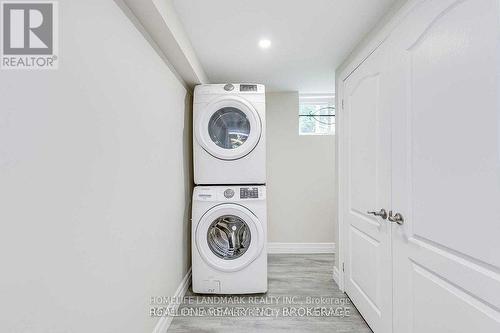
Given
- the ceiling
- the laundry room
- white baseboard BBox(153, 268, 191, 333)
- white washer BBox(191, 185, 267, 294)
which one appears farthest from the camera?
white washer BBox(191, 185, 267, 294)

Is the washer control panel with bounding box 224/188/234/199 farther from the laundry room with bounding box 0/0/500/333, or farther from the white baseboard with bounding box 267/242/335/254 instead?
the white baseboard with bounding box 267/242/335/254

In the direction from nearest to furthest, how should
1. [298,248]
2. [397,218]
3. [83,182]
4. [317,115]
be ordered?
[83,182] → [397,218] → [298,248] → [317,115]

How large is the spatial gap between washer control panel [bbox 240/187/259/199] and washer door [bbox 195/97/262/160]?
30cm

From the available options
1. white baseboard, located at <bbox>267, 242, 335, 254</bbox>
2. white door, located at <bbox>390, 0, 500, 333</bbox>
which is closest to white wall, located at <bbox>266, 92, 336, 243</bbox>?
white baseboard, located at <bbox>267, 242, 335, 254</bbox>

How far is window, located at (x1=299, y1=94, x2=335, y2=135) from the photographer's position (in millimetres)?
3809

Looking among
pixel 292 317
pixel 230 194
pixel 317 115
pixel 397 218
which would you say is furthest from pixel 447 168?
pixel 317 115

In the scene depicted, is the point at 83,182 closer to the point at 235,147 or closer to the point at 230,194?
the point at 230,194

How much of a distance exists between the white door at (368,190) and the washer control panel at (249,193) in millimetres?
803

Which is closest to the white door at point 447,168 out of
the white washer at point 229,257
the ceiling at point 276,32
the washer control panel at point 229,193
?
the ceiling at point 276,32

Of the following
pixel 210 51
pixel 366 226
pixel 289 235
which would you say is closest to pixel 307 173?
pixel 289 235

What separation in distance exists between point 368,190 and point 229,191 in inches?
45.4

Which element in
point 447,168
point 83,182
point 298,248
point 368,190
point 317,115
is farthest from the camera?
point 317,115

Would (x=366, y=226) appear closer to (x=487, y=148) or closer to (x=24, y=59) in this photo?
(x=487, y=148)

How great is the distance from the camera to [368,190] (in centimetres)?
197
